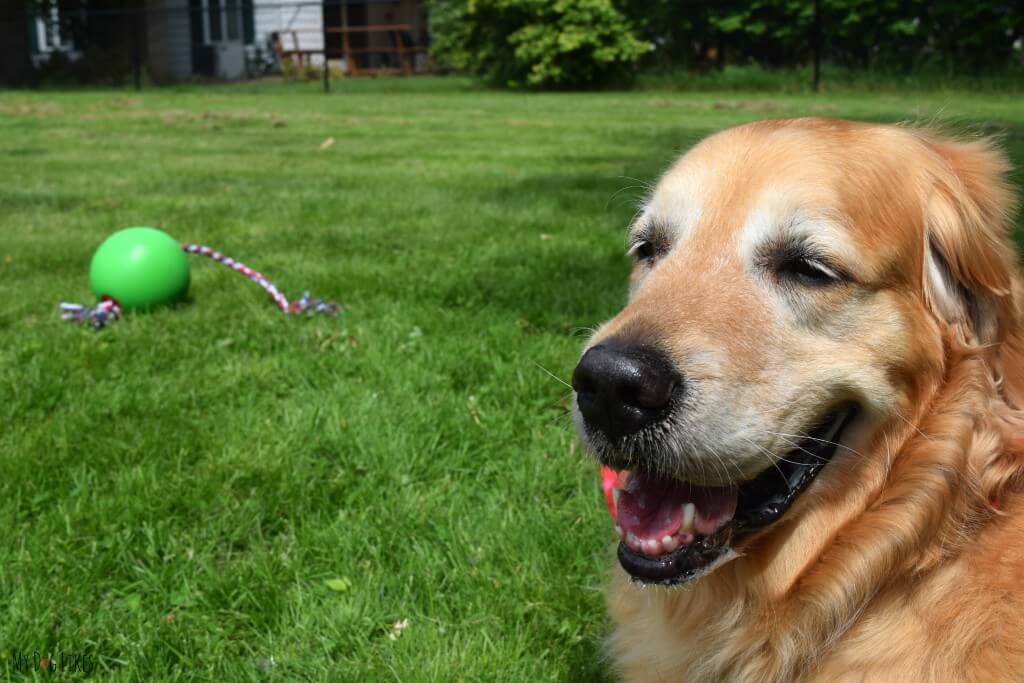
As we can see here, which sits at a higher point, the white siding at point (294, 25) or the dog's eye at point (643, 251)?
the white siding at point (294, 25)

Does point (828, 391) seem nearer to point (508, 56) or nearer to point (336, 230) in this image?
point (336, 230)

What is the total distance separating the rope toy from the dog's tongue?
3.49 meters

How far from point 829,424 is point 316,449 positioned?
2.25 meters

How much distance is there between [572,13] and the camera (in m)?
25.6

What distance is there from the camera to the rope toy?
5320 mm

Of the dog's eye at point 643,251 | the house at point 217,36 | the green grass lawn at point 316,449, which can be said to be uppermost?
the house at point 217,36

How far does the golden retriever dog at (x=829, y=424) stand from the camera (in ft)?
6.66

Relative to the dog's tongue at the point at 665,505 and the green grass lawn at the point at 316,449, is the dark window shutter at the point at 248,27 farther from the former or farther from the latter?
the dog's tongue at the point at 665,505

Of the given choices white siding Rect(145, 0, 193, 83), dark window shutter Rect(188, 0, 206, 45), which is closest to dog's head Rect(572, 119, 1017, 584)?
white siding Rect(145, 0, 193, 83)

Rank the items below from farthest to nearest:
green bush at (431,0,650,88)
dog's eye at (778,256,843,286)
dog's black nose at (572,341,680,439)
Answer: green bush at (431,0,650,88), dog's eye at (778,256,843,286), dog's black nose at (572,341,680,439)

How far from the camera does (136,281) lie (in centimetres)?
537

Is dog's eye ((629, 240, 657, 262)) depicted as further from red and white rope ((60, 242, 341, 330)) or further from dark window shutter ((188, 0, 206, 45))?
dark window shutter ((188, 0, 206, 45))

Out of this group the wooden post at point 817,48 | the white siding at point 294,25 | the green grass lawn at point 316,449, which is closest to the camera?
the green grass lawn at point 316,449

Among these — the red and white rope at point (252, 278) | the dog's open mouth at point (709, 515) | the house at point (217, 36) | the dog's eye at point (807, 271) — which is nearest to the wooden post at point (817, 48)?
the house at point (217, 36)
